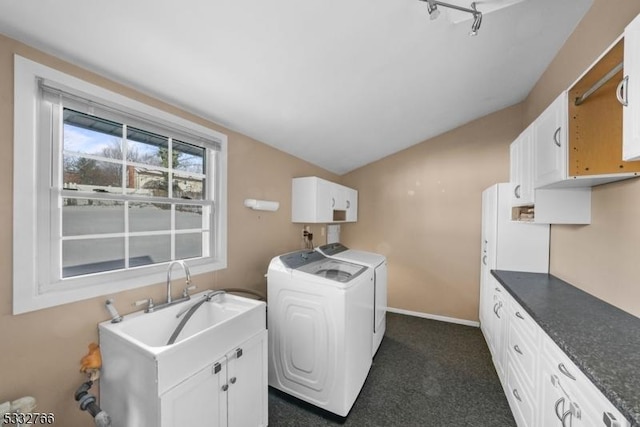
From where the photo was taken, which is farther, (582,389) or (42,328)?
(42,328)

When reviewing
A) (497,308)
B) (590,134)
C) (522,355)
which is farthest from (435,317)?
(590,134)

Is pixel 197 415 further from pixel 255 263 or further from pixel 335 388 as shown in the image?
pixel 255 263

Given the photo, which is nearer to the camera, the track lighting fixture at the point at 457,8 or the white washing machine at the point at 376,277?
the track lighting fixture at the point at 457,8

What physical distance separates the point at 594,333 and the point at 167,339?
7.63ft

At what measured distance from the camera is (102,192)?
1.45 meters

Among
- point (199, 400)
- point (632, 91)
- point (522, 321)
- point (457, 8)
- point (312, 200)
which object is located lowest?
point (199, 400)

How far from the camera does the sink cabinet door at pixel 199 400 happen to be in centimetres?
113

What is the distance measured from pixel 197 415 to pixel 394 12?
7.63ft

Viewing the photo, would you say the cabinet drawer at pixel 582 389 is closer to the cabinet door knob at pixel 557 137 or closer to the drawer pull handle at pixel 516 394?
the drawer pull handle at pixel 516 394

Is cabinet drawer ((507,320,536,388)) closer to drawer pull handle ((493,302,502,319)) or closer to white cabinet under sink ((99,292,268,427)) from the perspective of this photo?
drawer pull handle ((493,302,502,319))

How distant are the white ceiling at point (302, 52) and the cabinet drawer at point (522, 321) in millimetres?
1862

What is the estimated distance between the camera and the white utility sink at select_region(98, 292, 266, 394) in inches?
44.5

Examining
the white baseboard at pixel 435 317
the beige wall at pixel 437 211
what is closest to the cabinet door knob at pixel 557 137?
the beige wall at pixel 437 211

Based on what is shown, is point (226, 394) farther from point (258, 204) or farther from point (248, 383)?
point (258, 204)
